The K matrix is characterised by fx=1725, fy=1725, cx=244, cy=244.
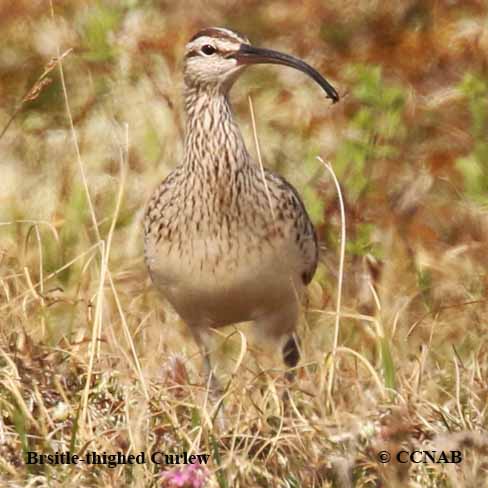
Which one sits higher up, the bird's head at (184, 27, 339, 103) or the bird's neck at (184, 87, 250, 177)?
the bird's head at (184, 27, 339, 103)

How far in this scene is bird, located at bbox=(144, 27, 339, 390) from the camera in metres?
7.21

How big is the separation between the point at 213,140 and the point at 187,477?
7.21 feet

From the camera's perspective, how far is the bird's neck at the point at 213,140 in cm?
735

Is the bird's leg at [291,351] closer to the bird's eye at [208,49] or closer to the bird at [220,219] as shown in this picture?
the bird at [220,219]

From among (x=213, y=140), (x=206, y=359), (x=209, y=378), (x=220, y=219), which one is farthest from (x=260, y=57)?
(x=209, y=378)

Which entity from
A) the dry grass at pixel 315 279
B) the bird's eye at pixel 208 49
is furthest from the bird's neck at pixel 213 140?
the dry grass at pixel 315 279

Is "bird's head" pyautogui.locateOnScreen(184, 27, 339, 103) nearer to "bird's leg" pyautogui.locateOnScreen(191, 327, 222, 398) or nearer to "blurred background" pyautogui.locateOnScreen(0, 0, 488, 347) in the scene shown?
"bird's leg" pyautogui.locateOnScreen(191, 327, 222, 398)

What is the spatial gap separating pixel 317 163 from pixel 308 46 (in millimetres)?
1241

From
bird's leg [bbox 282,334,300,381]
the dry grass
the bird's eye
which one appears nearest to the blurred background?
the dry grass

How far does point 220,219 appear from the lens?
285 inches

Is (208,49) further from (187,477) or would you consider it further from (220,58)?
(187,477)

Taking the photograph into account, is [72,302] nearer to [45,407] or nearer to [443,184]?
[45,407]

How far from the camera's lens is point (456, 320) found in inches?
305

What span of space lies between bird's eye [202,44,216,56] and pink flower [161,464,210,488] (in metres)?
2.26
